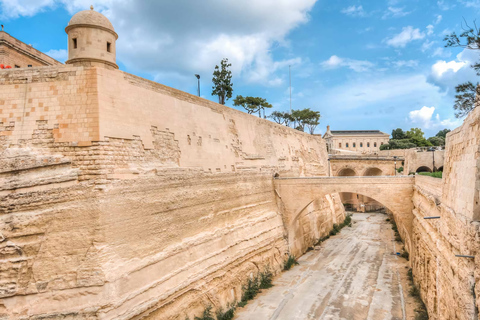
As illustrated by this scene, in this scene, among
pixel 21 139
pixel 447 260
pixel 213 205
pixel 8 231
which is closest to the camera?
→ pixel 447 260

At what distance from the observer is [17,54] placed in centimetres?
1677

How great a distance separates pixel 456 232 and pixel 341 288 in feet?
27.1

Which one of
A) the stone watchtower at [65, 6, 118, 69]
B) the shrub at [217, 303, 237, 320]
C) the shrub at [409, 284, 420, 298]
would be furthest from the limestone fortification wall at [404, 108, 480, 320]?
the stone watchtower at [65, 6, 118, 69]

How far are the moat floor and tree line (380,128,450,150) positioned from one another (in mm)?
35170

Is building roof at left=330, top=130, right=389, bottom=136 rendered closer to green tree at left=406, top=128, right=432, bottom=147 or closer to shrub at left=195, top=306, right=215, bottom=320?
green tree at left=406, top=128, right=432, bottom=147

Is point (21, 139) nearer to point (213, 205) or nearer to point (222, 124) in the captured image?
point (213, 205)

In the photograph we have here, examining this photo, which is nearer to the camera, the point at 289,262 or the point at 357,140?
the point at 289,262

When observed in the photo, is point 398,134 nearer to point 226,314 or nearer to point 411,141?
point 411,141

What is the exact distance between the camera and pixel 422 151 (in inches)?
1614

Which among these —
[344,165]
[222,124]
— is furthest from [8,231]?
[344,165]

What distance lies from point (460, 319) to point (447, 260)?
1526 mm

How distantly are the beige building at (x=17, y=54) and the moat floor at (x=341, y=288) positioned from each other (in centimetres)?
1596

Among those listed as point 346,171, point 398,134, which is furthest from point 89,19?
point 398,134

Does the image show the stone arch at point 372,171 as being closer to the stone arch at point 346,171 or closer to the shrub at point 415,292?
the stone arch at point 346,171
